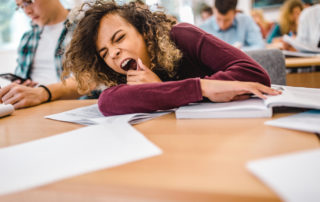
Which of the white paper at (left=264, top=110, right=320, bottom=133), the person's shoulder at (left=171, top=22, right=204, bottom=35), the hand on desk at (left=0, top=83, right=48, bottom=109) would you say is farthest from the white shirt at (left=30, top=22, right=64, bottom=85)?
the white paper at (left=264, top=110, right=320, bottom=133)

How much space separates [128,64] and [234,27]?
86.7 inches

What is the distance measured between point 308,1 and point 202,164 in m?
5.89

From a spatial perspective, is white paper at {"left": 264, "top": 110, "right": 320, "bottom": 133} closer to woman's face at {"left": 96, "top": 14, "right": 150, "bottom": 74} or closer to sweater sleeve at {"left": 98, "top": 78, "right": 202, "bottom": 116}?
sweater sleeve at {"left": 98, "top": 78, "right": 202, "bottom": 116}

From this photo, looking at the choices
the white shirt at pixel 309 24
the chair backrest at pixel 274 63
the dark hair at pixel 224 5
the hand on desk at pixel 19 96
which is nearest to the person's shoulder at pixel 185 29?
the chair backrest at pixel 274 63

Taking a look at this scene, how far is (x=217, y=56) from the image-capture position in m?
0.78

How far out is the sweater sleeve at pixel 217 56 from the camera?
709 millimetres

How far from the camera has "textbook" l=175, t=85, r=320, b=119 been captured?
551mm

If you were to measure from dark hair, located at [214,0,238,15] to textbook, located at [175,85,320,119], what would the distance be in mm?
2052

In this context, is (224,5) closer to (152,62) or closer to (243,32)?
(243,32)

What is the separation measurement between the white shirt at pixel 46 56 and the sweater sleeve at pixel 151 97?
0.97 m

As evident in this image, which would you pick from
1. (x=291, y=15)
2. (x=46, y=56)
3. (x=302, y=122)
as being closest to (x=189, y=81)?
(x=302, y=122)

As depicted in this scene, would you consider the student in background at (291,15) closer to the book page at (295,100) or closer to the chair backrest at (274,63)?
the chair backrest at (274,63)

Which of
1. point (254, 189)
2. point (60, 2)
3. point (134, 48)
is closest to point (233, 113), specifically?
point (254, 189)

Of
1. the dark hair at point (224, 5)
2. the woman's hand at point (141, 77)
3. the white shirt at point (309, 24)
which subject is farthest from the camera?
the white shirt at point (309, 24)
